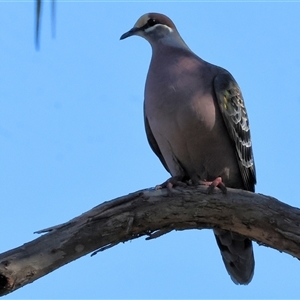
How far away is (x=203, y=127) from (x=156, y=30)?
1355 mm

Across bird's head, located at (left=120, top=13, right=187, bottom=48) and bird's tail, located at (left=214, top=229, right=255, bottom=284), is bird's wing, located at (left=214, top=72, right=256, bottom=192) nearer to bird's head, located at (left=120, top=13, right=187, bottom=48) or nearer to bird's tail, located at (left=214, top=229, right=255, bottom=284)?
bird's tail, located at (left=214, top=229, right=255, bottom=284)

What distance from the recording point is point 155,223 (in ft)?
13.4

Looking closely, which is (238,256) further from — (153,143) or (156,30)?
(156,30)

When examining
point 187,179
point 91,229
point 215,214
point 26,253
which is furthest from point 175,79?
point 26,253

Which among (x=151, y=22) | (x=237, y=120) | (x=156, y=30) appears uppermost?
(x=151, y=22)

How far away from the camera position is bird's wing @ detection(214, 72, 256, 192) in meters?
5.06

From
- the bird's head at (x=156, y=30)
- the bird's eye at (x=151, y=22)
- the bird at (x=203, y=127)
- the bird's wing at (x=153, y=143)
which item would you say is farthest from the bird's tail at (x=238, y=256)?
the bird's eye at (x=151, y=22)

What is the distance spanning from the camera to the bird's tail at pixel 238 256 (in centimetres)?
486

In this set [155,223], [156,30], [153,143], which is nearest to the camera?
[155,223]

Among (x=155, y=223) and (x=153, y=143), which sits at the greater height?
(x=153, y=143)

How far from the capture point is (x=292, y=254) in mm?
4055

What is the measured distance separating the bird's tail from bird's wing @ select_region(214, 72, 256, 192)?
58 centimetres

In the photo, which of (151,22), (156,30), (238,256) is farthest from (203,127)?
(151,22)

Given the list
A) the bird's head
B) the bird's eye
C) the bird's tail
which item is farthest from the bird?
the bird's eye
